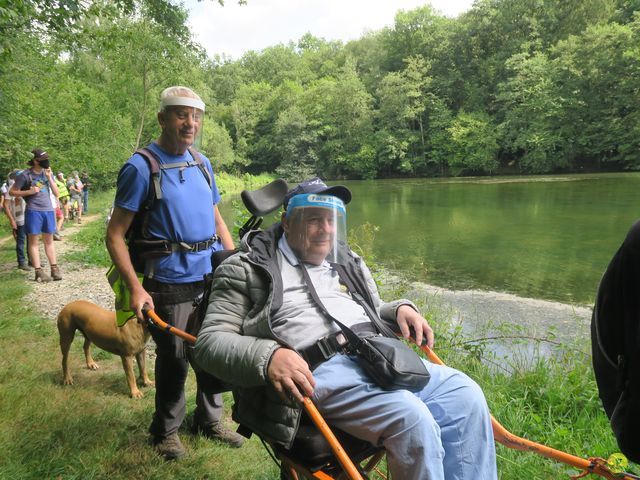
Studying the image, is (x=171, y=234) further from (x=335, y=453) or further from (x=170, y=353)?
(x=335, y=453)

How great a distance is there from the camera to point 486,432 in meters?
1.86

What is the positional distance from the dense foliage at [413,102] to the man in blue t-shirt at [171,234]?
43.5 feet

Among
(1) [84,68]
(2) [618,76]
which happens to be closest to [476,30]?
(2) [618,76]

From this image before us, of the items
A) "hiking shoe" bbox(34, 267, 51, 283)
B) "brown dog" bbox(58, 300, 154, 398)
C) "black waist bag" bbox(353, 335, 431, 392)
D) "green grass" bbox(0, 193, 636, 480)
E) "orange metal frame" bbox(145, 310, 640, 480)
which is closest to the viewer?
"orange metal frame" bbox(145, 310, 640, 480)

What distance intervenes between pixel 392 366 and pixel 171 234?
5.14ft

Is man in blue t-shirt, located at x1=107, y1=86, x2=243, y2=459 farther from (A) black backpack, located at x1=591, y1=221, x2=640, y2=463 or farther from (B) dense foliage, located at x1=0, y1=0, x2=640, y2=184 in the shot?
(B) dense foliage, located at x1=0, y1=0, x2=640, y2=184

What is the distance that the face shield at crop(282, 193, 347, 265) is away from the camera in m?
2.31

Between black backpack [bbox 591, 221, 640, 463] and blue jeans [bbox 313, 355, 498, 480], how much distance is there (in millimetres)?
603

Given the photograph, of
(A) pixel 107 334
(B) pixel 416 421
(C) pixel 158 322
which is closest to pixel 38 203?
(A) pixel 107 334

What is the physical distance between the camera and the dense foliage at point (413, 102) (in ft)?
75.2

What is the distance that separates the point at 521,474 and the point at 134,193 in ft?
9.22

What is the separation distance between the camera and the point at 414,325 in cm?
236

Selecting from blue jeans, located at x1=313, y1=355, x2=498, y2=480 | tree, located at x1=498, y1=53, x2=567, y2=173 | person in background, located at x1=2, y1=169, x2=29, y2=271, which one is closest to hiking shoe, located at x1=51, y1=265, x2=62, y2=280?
person in background, located at x1=2, y1=169, x2=29, y2=271

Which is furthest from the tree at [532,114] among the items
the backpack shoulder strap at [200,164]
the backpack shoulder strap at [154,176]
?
the backpack shoulder strap at [154,176]
